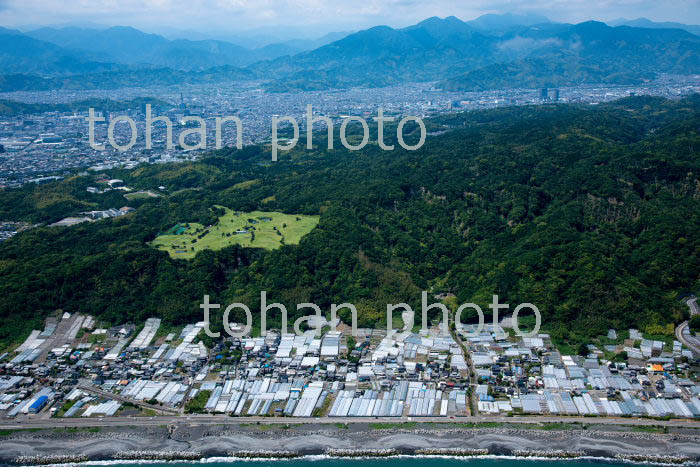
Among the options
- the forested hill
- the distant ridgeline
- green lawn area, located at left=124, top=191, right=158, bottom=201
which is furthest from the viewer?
the distant ridgeline

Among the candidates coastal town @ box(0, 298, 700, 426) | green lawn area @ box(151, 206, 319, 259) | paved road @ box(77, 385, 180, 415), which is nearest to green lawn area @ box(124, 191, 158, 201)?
green lawn area @ box(151, 206, 319, 259)

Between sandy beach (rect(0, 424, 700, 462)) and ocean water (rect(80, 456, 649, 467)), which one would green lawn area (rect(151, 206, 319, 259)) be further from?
ocean water (rect(80, 456, 649, 467))

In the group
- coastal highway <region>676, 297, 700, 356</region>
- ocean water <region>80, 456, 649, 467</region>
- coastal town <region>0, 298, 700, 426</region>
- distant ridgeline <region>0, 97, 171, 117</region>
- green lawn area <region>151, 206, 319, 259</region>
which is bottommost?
ocean water <region>80, 456, 649, 467</region>

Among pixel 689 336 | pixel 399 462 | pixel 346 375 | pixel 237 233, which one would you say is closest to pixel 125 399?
pixel 346 375

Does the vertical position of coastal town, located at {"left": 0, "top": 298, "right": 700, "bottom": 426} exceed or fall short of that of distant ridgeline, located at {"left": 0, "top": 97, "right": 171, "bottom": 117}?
it falls short

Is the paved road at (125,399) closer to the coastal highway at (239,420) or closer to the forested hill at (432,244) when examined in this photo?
the coastal highway at (239,420)

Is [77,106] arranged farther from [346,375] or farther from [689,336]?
[689,336]
